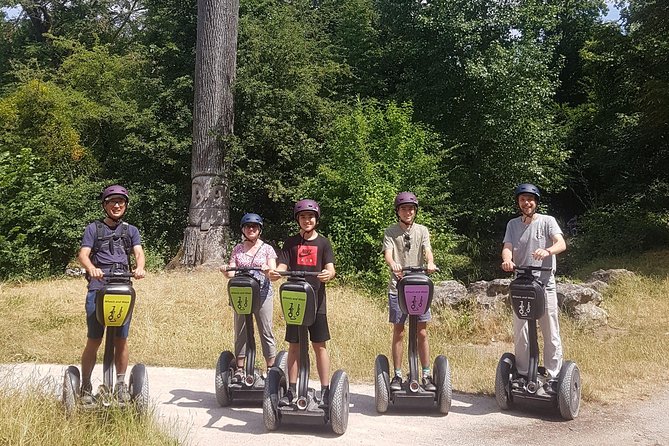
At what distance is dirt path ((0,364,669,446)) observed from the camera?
16.0ft

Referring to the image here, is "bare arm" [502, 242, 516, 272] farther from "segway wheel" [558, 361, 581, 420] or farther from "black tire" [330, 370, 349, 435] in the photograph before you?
"black tire" [330, 370, 349, 435]

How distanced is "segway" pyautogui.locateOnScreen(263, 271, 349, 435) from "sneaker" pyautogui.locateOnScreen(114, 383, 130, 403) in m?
1.08

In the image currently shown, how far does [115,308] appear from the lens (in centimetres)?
479

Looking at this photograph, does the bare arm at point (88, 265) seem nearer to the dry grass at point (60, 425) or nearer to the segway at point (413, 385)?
the dry grass at point (60, 425)

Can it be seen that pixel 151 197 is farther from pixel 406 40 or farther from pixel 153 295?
pixel 406 40

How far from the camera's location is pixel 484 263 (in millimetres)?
19984

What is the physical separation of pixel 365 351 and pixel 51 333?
4460mm

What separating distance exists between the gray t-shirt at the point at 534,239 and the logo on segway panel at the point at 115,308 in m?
3.43

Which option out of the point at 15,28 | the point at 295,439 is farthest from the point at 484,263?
the point at 15,28

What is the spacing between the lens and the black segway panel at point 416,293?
526 centimetres

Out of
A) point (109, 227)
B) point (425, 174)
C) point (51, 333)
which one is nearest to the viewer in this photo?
point (109, 227)

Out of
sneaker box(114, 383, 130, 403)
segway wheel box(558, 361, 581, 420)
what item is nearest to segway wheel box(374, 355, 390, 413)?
segway wheel box(558, 361, 581, 420)

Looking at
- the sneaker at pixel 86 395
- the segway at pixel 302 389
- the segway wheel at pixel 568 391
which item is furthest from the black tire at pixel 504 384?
the sneaker at pixel 86 395

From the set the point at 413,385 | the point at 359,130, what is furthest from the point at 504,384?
the point at 359,130
